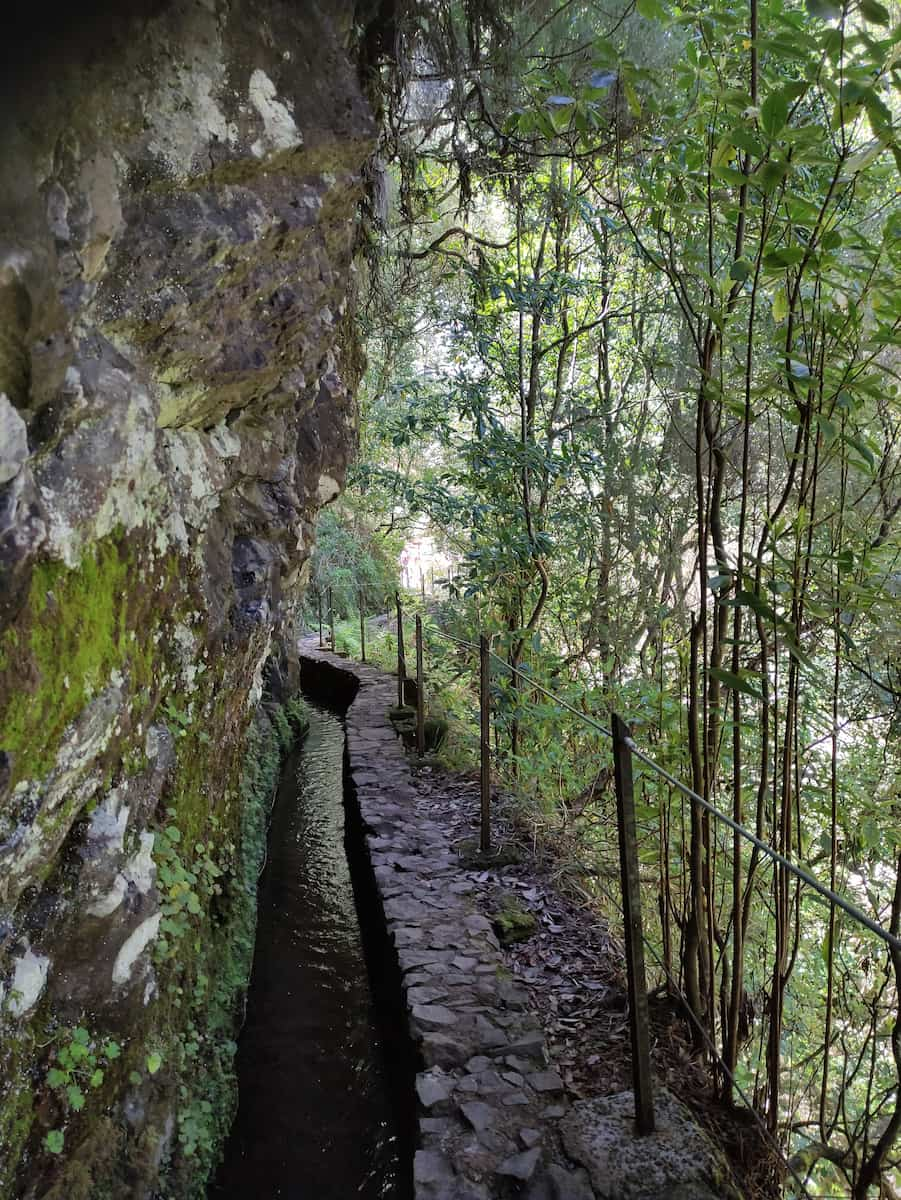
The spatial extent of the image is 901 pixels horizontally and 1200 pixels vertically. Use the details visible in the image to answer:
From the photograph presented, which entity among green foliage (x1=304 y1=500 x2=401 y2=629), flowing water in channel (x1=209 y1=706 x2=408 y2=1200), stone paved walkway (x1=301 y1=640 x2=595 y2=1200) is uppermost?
green foliage (x1=304 y1=500 x2=401 y2=629)

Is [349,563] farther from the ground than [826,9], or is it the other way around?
[826,9]

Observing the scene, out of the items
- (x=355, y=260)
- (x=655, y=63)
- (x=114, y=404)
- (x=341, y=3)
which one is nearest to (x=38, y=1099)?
(x=114, y=404)

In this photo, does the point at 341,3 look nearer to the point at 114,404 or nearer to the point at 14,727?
the point at 114,404

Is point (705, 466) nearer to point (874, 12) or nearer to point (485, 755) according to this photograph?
point (485, 755)

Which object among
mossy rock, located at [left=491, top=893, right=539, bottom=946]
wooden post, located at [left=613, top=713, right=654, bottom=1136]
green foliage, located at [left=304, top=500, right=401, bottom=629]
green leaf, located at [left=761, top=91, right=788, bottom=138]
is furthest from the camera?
green foliage, located at [left=304, top=500, right=401, bottom=629]

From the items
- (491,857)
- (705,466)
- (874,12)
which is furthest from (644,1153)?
(705,466)

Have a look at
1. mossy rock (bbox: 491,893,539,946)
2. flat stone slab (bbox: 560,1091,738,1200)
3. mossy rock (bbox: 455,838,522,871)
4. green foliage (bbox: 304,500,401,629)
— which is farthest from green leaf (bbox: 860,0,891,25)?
green foliage (bbox: 304,500,401,629)

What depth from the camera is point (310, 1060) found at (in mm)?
3438

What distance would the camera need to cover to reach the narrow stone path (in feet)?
7.38

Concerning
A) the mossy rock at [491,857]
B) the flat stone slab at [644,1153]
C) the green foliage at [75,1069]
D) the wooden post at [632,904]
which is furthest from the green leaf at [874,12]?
the mossy rock at [491,857]

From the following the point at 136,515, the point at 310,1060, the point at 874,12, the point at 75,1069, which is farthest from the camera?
the point at 310,1060

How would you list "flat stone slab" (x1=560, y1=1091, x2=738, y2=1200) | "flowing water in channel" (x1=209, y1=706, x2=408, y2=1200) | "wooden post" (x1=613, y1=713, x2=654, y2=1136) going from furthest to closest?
"flowing water in channel" (x1=209, y1=706, x2=408, y2=1200)
"wooden post" (x1=613, y1=713, x2=654, y2=1136)
"flat stone slab" (x1=560, y1=1091, x2=738, y2=1200)

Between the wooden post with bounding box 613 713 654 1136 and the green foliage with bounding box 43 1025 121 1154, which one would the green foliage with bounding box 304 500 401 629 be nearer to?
the green foliage with bounding box 43 1025 121 1154

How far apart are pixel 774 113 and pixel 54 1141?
3036 millimetres
